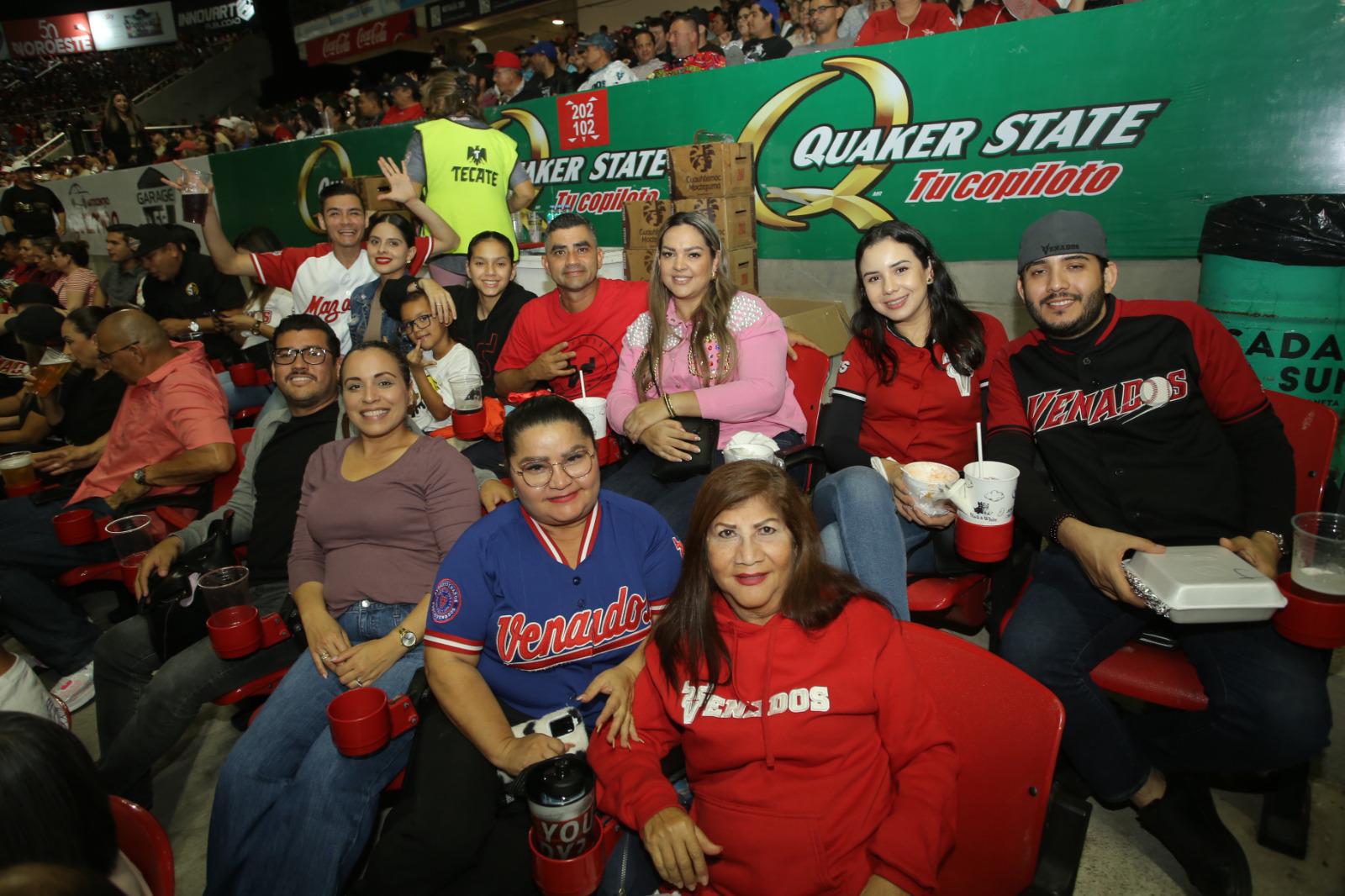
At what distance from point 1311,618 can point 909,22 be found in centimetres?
513

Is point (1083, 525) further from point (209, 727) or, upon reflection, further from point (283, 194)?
point (283, 194)

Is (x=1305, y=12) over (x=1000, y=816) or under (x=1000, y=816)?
over

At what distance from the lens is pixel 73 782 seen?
116 cm

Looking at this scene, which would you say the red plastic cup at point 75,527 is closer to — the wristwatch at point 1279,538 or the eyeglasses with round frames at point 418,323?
the eyeglasses with round frames at point 418,323

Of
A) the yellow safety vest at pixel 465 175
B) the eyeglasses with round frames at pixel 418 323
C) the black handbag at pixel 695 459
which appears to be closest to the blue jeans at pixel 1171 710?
the black handbag at pixel 695 459

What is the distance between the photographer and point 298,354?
278 cm

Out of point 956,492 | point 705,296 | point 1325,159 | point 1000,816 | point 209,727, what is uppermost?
point 1325,159

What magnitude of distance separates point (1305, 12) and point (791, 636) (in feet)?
13.9

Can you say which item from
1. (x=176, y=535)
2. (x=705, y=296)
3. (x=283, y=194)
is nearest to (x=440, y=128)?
(x=705, y=296)

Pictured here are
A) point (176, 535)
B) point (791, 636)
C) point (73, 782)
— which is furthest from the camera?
point (176, 535)

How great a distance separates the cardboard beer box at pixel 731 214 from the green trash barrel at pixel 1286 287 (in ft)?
10.0

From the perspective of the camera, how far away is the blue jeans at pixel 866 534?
2.07 metres

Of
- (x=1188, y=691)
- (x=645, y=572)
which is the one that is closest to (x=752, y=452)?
(x=645, y=572)

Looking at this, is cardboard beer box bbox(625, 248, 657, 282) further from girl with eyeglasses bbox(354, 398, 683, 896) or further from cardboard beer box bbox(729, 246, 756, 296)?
girl with eyeglasses bbox(354, 398, 683, 896)
